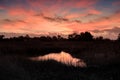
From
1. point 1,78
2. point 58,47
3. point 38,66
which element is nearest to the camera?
point 1,78

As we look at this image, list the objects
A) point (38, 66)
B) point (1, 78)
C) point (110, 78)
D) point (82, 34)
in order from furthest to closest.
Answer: point (82, 34) < point (38, 66) < point (110, 78) < point (1, 78)

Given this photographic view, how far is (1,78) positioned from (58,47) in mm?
26868

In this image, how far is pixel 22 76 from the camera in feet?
32.2

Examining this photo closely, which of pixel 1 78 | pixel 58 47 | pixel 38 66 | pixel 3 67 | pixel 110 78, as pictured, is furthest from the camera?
pixel 58 47

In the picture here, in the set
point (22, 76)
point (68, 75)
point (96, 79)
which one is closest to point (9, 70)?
point (22, 76)

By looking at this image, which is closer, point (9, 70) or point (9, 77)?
point (9, 77)

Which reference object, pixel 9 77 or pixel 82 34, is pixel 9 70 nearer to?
pixel 9 77

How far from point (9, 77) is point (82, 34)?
49.9m

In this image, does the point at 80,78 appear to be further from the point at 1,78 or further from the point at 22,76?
the point at 1,78

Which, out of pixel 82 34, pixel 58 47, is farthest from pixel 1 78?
pixel 82 34

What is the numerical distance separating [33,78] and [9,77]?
0.85 metres

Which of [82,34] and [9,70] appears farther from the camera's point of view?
[82,34]

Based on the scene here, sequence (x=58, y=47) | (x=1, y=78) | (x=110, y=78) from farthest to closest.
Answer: (x=58, y=47) < (x=110, y=78) < (x=1, y=78)

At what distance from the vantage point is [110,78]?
10.1 metres
